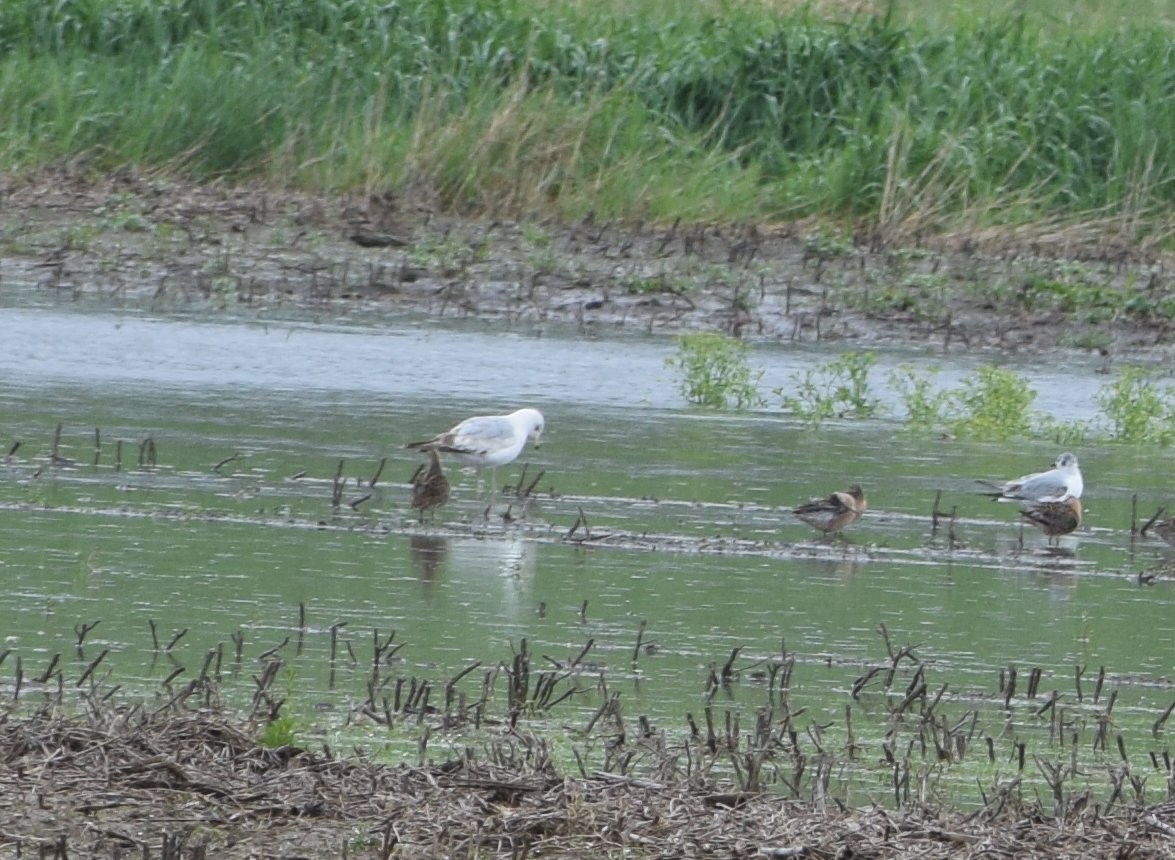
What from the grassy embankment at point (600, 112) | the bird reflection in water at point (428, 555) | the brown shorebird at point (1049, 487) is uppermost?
the grassy embankment at point (600, 112)

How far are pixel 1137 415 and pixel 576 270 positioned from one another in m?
5.62

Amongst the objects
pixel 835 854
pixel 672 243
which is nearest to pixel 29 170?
pixel 672 243

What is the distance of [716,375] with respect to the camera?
45.5 feet

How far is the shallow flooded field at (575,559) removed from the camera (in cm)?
679

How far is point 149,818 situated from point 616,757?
121 cm

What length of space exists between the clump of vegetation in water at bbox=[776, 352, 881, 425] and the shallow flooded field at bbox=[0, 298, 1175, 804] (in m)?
0.20

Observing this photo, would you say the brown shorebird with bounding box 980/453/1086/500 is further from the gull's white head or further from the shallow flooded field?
the gull's white head

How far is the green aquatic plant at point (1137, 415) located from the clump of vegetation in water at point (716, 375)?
1.97 m

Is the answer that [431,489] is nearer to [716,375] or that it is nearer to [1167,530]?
[1167,530]

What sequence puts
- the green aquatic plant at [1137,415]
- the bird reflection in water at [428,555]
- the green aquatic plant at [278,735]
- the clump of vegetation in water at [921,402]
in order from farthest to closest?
1. the clump of vegetation in water at [921,402]
2. the green aquatic plant at [1137,415]
3. the bird reflection in water at [428,555]
4. the green aquatic plant at [278,735]

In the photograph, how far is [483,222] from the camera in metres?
19.3

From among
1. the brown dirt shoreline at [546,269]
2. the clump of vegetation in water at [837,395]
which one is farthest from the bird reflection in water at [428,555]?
the brown dirt shoreline at [546,269]

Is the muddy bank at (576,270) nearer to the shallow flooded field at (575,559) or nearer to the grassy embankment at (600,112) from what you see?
the grassy embankment at (600,112)

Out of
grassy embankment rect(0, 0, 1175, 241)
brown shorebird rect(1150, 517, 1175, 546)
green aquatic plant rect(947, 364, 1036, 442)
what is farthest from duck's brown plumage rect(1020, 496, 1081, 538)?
grassy embankment rect(0, 0, 1175, 241)
